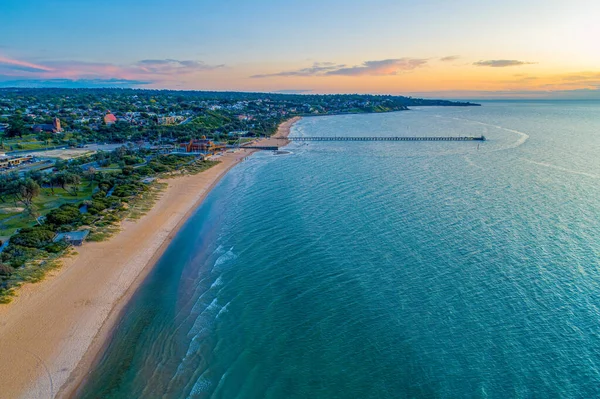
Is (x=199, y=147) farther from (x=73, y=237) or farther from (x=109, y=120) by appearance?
(x=73, y=237)

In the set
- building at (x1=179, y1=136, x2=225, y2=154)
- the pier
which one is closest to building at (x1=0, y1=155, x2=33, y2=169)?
building at (x1=179, y1=136, x2=225, y2=154)

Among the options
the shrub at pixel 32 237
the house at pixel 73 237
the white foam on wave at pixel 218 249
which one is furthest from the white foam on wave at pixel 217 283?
the shrub at pixel 32 237

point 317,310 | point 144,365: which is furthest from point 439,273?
point 144,365

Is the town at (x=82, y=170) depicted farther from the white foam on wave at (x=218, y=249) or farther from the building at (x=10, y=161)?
the white foam on wave at (x=218, y=249)

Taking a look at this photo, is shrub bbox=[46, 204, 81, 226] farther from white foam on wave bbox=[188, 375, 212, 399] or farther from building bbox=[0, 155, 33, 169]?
building bbox=[0, 155, 33, 169]

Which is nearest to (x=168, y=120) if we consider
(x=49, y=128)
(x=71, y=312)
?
(x=49, y=128)

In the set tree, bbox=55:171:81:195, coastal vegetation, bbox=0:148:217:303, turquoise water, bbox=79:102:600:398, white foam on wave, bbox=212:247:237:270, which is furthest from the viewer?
tree, bbox=55:171:81:195
